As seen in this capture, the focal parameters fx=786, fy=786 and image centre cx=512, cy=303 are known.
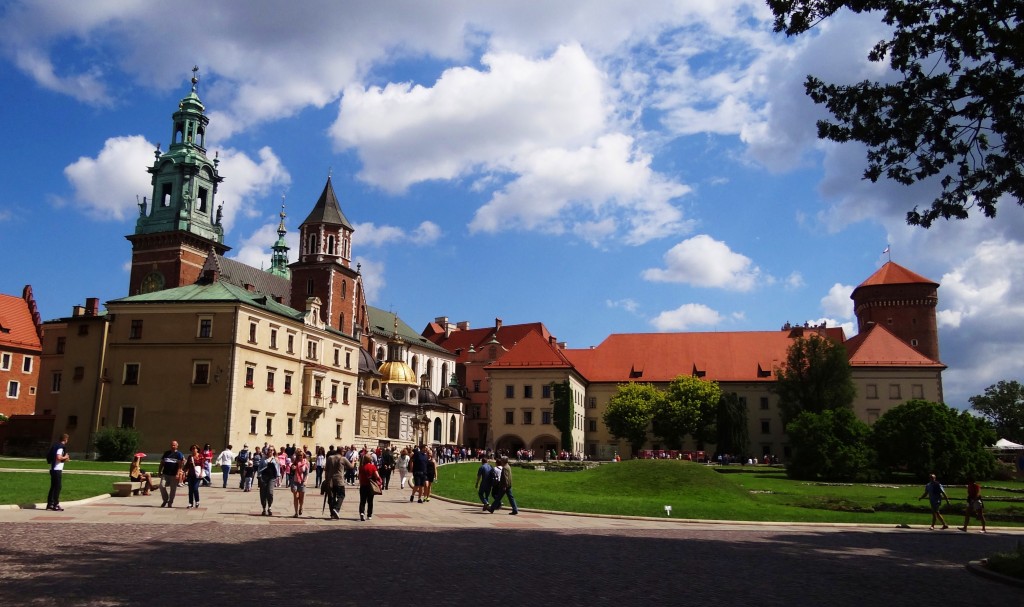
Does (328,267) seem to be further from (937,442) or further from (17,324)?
(937,442)

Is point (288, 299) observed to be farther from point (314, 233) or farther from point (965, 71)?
point (965, 71)

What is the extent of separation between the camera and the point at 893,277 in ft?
317

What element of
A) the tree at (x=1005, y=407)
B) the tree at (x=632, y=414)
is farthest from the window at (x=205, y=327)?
the tree at (x=1005, y=407)

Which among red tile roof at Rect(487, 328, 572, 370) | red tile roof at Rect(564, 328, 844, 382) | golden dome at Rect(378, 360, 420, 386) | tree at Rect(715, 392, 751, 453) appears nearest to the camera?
tree at Rect(715, 392, 751, 453)

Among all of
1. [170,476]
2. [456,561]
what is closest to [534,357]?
[170,476]

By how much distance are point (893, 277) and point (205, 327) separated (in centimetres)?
8108

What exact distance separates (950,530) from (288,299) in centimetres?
8250

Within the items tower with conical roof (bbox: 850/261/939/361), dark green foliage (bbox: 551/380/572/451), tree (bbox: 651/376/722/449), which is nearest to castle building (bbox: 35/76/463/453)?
dark green foliage (bbox: 551/380/572/451)

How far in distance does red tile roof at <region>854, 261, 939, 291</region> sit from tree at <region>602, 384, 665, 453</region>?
35.6 metres

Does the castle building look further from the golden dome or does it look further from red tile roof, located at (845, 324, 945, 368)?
red tile roof, located at (845, 324, 945, 368)

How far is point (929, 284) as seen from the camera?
94.8 m

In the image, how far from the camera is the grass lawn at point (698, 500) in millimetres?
25297

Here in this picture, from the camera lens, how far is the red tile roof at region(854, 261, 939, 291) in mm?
95062

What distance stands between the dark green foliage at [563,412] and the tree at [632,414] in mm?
4108
